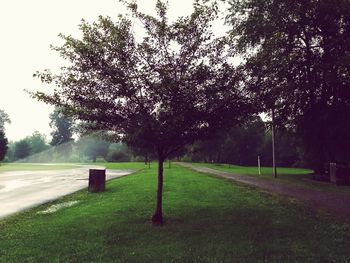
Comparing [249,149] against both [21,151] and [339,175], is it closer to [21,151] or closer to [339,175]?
[339,175]

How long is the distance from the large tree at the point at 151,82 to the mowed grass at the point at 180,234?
1.33 meters

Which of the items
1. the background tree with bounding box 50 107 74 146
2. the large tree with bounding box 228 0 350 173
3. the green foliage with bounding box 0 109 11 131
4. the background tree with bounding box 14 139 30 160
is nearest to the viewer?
the large tree with bounding box 228 0 350 173

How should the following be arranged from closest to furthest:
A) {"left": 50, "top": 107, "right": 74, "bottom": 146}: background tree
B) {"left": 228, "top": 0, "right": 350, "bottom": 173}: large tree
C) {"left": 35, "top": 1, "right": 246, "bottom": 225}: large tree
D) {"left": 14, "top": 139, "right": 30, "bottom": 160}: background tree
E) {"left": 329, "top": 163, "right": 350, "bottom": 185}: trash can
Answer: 1. {"left": 35, "top": 1, "right": 246, "bottom": 225}: large tree
2. {"left": 329, "top": 163, "right": 350, "bottom": 185}: trash can
3. {"left": 228, "top": 0, "right": 350, "bottom": 173}: large tree
4. {"left": 14, "top": 139, "right": 30, "bottom": 160}: background tree
5. {"left": 50, "top": 107, "right": 74, "bottom": 146}: background tree

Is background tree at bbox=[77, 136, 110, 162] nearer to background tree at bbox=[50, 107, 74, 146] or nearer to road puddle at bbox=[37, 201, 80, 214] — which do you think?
background tree at bbox=[50, 107, 74, 146]

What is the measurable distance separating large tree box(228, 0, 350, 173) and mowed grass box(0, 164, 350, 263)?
458 inches

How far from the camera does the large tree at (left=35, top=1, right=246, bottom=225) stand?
9117 mm

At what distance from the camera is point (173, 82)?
8.87m

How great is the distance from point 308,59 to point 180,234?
807 inches

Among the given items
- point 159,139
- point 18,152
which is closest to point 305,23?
point 159,139

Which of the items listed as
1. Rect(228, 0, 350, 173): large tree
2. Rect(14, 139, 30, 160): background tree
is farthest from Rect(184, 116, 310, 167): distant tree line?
Rect(14, 139, 30, 160): background tree

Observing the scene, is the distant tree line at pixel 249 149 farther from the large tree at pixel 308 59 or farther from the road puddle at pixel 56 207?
the road puddle at pixel 56 207

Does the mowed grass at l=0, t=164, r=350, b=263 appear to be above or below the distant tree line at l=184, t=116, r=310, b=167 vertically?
below

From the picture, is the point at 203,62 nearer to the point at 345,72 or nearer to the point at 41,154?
the point at 345,72

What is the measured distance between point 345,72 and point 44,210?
17.9 m
